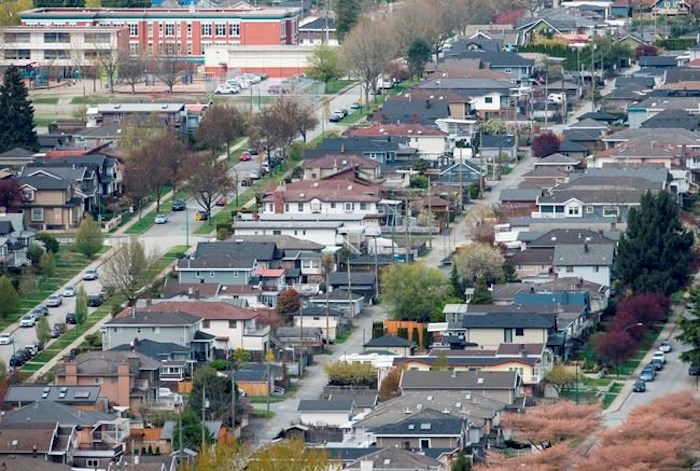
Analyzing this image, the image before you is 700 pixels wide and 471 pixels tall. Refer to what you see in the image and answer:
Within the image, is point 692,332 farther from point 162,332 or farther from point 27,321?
point 27,321

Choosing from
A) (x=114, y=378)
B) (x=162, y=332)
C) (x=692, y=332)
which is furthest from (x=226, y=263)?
(x=692, y=332)

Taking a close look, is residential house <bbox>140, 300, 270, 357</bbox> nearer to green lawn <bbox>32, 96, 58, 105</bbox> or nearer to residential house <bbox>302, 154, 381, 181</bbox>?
residential house <bbox>302, 154, 381, 181</bbox>

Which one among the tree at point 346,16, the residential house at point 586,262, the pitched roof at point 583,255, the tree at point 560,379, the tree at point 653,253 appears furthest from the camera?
the tree at point 346,16

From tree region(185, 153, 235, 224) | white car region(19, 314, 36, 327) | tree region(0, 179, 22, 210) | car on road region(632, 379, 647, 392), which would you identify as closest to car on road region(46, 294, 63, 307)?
white car region(19, 314, 36, 327)

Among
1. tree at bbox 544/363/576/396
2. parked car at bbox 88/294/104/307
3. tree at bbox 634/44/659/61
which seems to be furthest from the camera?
tree at bbox 634/44/659/61

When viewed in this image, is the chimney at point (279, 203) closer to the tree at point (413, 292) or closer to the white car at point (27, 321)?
the tree at point (413, 292)

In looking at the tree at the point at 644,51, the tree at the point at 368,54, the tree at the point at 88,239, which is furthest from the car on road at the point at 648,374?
the tree at the point at 644,51

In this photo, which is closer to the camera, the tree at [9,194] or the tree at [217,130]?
the tree at [9,194]
